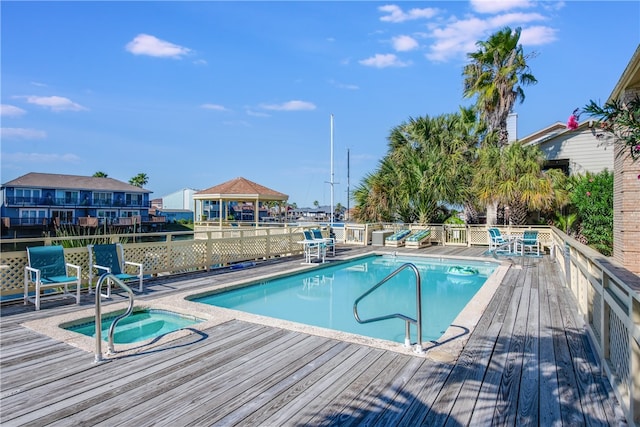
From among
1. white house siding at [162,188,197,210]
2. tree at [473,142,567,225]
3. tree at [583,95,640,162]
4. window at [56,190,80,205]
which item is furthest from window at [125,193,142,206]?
→ tree at [583,95,640,162]

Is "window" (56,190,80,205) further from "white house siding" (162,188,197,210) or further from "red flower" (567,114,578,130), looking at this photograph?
"red flower" (567,114,578,130)

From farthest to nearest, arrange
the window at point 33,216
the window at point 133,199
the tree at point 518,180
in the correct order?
the window at point 133,199 < the window at point 33,216 < the tree at point 518,180

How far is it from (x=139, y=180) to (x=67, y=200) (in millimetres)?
21028

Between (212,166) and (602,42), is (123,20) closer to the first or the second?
(602,42)

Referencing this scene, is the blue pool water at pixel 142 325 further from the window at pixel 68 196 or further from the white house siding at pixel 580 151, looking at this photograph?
the window at pixel 68 196

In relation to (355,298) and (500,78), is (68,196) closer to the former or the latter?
(355,298)

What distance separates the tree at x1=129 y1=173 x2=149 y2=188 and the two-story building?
1650cm

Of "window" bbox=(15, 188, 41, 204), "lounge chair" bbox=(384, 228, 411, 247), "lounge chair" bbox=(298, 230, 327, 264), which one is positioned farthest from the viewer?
"window" bbox=(15, 188, 41, 204)

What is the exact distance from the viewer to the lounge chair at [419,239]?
48.7ft

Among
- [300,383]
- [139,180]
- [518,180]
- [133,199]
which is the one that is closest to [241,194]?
[518,180]

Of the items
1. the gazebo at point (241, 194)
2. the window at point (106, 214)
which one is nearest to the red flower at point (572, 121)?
the gazebo at point (241, 194)

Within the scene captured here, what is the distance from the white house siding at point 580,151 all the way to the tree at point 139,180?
172 ft

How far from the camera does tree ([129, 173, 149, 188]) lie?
5459 centimetres

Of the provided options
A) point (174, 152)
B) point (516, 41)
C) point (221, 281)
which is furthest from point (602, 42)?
point (174, 152)
